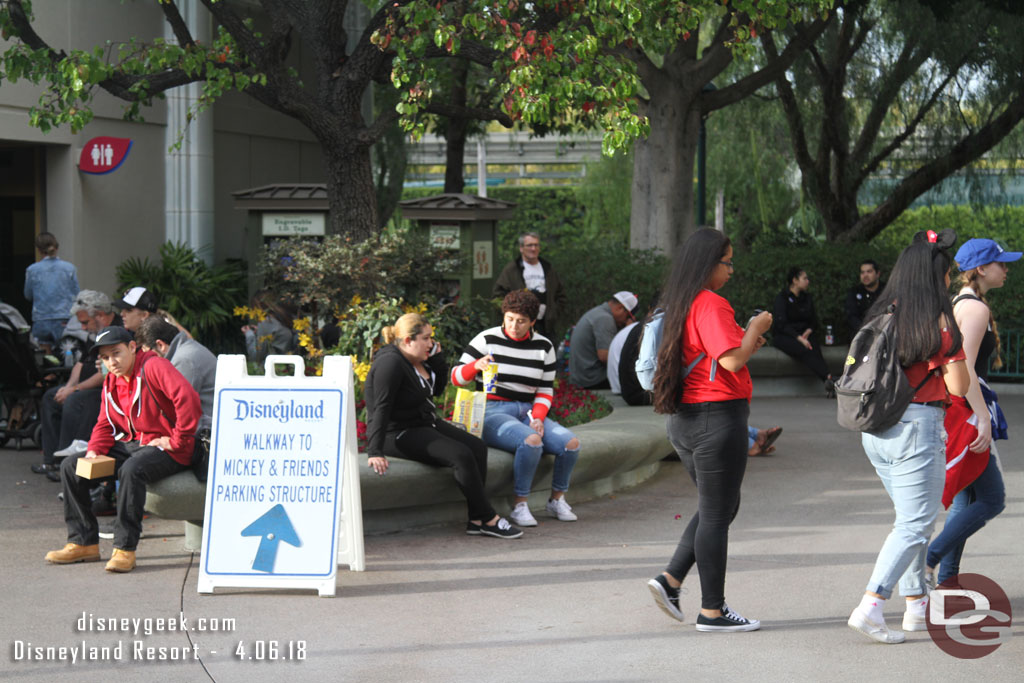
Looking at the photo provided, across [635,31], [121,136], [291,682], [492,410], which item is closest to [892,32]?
[635,31]

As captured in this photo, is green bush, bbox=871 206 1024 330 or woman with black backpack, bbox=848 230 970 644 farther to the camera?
green bush, bbox=871 206 1024 330

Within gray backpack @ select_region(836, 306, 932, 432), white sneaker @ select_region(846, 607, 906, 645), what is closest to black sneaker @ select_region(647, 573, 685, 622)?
white sneaker @ select_region(846, 607, 906, 645)

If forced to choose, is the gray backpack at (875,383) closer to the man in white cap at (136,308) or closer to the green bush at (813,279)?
the man in white cap at (136,308)

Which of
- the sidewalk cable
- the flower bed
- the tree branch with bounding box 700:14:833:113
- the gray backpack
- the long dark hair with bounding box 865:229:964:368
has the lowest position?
the sidewalk cable

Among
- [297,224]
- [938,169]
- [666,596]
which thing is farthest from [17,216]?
[666,596]

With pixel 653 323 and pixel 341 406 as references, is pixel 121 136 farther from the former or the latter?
pixel 653 323

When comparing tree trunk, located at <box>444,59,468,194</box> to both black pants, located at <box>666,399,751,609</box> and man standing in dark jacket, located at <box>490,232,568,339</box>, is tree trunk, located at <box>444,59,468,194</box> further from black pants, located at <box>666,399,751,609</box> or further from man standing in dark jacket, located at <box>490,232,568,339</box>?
black pants, located at <box>666,399,751,609</box>

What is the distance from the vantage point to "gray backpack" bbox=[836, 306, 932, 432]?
5.38 meters

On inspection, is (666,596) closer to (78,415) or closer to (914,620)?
(914,620)

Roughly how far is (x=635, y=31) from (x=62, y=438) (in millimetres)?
5384

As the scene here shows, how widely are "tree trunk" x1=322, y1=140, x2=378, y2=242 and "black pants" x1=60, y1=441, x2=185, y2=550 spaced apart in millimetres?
4420

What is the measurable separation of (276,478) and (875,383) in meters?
3.07

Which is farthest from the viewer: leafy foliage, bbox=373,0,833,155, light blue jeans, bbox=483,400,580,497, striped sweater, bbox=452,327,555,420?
leafy foliage, bbox=373,0,833,155

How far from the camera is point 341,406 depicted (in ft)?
22.1
